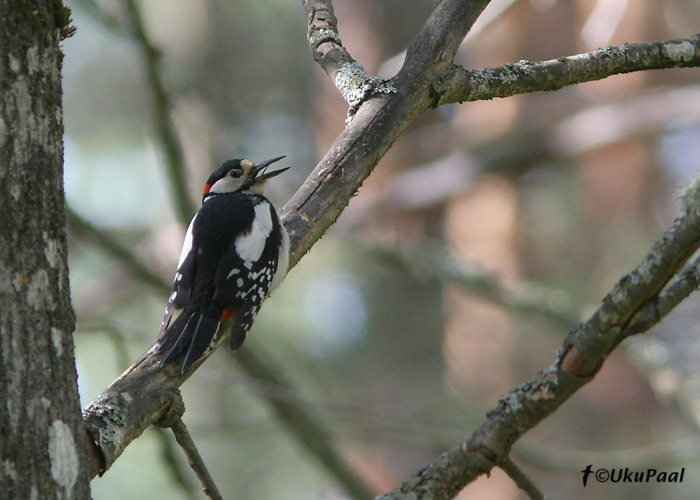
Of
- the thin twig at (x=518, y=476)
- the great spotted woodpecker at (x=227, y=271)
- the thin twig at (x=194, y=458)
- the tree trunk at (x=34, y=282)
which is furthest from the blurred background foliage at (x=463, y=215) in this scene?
the tree trunk at (x=34, y=282)

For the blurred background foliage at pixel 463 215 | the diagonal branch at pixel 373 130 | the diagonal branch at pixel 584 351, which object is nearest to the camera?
the diagonal branch at pixel 584 351

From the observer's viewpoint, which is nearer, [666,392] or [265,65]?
[666,392]

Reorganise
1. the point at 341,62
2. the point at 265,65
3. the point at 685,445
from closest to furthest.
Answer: the point at 341,62
the point at 685,445
the point at 265,65

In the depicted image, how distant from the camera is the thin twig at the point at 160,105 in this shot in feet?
13.6

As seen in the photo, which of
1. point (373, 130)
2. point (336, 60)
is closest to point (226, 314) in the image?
point (373, 130)

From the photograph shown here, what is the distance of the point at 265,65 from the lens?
9242 mm

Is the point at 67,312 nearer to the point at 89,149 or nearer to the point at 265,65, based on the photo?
the point at 265,65

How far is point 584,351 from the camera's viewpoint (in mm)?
1962

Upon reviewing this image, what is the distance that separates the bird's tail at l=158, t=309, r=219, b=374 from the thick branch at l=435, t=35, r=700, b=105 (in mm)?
1104

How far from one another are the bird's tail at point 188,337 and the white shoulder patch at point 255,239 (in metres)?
0.32

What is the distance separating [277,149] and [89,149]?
3979mm

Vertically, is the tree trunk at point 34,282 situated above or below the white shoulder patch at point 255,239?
below

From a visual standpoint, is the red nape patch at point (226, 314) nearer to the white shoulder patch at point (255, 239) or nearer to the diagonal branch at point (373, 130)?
the white shoulder patch at point (255, 239)

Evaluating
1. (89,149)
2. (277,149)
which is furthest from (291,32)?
(89,149)
